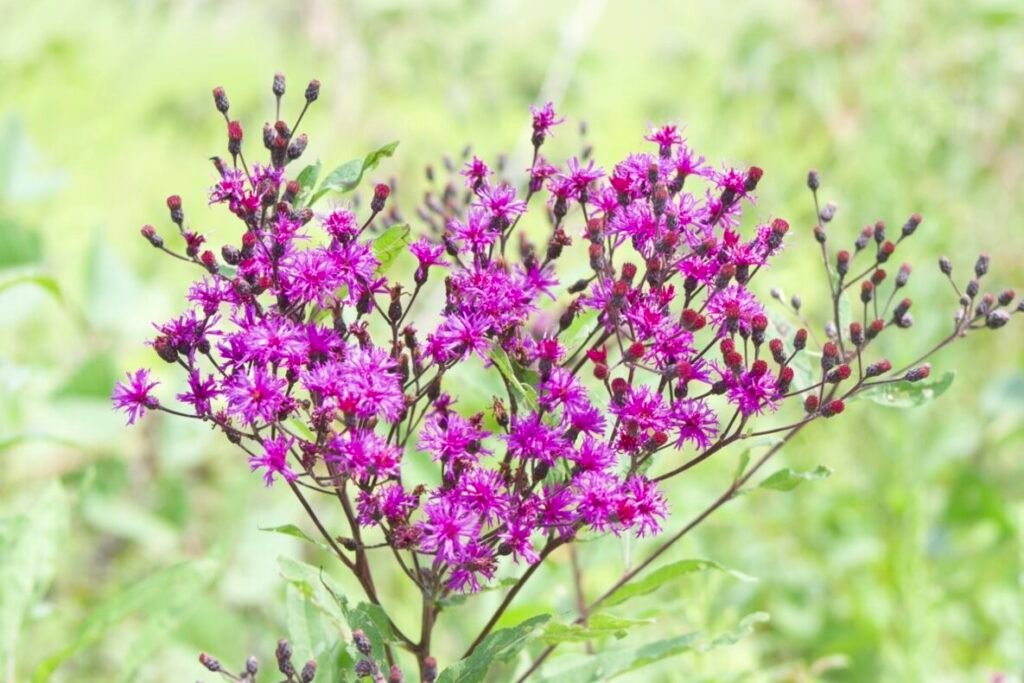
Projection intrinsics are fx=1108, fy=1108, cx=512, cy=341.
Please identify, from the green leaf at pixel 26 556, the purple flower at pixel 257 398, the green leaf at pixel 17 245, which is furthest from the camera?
the green leaf at pixel 17 245

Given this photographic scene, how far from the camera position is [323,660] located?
0.99 meters

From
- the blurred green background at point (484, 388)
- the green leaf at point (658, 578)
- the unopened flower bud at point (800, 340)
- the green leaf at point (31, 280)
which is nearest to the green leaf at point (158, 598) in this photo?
the blurred green background at point (484, 388)

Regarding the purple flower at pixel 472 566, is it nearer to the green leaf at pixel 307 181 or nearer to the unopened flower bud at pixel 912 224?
the green leaf at pixel 307 181

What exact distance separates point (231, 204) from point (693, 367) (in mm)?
385

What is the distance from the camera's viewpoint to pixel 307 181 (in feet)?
3.05

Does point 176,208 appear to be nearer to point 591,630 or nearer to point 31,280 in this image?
point 591,630

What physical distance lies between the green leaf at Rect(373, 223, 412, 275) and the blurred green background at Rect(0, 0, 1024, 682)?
375mm

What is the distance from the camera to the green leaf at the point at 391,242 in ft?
2.86

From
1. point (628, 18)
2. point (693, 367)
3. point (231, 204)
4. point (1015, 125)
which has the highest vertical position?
point (628, 18)

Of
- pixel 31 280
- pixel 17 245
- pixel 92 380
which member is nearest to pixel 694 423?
pixel 31 280

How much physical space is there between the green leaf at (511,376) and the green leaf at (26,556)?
722mm

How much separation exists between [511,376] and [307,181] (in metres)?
0.26

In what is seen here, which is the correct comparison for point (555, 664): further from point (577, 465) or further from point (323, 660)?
point (577, 465)

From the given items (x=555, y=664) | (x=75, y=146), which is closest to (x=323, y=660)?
(x=555, y=664)
